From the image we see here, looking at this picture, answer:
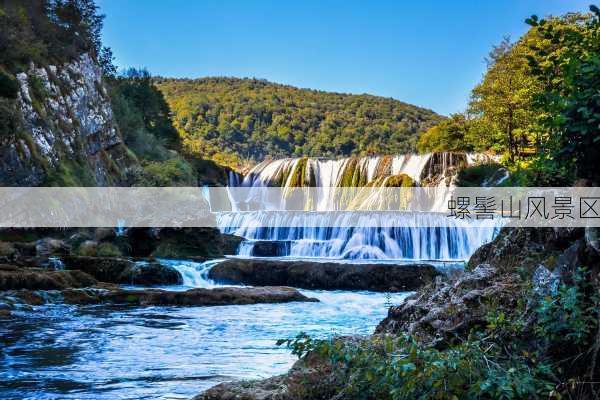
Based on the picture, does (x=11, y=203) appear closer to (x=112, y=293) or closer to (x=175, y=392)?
(x=112, y=293)

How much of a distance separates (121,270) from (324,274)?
6.13 metres

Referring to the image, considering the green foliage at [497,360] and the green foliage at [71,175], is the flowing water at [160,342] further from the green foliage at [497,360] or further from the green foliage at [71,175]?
the green foliage at [71,175]

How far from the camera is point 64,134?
27.6 meters

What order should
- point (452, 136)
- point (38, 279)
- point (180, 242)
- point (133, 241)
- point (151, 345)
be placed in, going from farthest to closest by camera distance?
1. point (452, 136)
2. point (180, 242)
3. point (133, 241)
4. point (38, 279)
5. point (151, 345)

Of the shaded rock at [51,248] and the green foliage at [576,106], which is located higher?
the green foliage at [576,106]

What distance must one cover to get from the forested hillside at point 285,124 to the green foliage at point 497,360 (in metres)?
72.5

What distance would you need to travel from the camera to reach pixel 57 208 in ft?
77.1

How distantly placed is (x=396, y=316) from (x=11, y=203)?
19.5m

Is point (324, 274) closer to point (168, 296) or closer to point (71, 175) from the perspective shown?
point (168, 296)

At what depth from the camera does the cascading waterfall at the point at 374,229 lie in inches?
935

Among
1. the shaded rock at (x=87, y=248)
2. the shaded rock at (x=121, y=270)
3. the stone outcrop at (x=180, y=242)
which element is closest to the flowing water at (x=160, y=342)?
the shaded rock at (x=121, y=270)

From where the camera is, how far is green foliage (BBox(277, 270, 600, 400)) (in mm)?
3418

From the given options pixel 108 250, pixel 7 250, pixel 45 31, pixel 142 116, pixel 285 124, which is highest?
pixel 285 124

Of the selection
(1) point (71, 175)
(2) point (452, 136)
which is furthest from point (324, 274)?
(2) point (452, 136)
